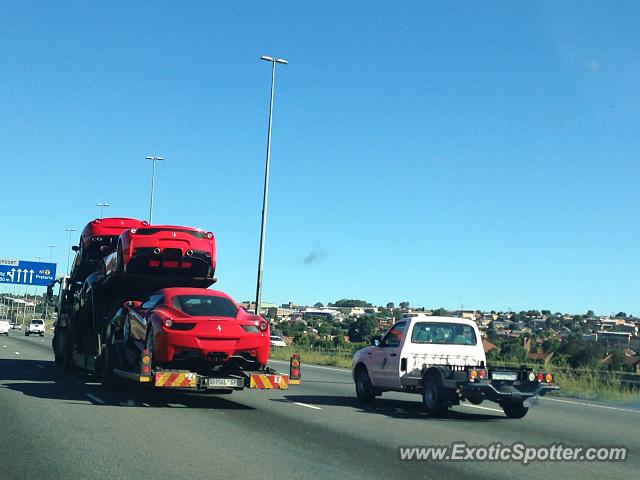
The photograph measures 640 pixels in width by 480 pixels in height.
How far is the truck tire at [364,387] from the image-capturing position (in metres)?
18.4

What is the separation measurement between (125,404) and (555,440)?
7.81 meters

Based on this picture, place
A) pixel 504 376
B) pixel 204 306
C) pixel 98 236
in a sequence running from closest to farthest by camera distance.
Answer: pixel 504 376
pixel 204 306
pixel 98 236

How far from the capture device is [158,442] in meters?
11.8

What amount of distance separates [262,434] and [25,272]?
6723cm

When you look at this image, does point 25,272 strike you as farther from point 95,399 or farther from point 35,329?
point 95,399

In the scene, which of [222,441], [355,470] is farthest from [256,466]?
[222,441]

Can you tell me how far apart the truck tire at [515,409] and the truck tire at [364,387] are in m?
2.91

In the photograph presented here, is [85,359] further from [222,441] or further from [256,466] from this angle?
[256,466]

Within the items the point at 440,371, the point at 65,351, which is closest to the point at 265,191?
the point at 65,351

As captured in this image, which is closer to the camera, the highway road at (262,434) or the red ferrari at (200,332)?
the highway road at (262,434)

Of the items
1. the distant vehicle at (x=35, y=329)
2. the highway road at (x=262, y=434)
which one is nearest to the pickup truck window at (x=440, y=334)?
the highway road at (x=262, y=434)

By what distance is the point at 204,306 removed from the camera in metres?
17.0

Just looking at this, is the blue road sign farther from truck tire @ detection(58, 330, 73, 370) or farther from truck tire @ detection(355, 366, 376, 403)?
truck tire @ detection(355, 366, 376, 403)

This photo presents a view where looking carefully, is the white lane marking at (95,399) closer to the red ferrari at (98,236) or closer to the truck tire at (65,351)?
the red ferrari at (98,236)
